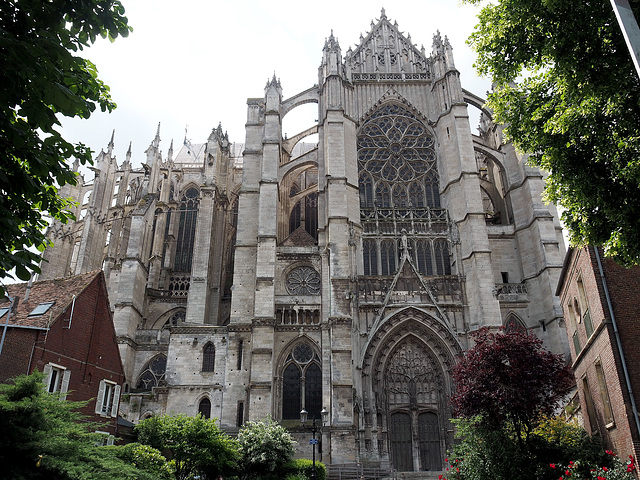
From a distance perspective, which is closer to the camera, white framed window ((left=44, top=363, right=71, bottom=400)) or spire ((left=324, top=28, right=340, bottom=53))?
white framed window ((left=44, top=363, right=71, bottom=400))

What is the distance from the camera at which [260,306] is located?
26.9 metres

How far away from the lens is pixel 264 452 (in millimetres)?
19938

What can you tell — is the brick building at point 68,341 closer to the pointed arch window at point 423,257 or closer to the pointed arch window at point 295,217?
the pointed arch window at point 423,257

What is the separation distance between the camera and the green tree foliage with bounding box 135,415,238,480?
57.6ft

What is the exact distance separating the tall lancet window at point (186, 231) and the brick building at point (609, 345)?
28.4 meters

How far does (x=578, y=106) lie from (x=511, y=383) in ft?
31.8

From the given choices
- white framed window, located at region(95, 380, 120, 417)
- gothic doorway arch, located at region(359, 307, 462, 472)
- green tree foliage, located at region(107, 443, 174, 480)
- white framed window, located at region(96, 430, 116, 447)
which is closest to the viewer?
white framed window, located at region(96, 430, 116, 447)

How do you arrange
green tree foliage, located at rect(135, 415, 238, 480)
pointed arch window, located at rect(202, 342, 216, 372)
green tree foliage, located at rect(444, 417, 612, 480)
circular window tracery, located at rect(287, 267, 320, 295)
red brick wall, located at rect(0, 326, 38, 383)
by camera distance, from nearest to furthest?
1. green tree foliage, located at rect(444, 417, 612, 480)
2. red brick wall, located at rect(0, 326, 38, 383)
3. green tree foliage, located at rect(135, 415, 238, 480)
4. pointed arch window, located at rect(202, 342, 216, 372)
5. circular window tracery, located at rect(287, 267, 320, 295)

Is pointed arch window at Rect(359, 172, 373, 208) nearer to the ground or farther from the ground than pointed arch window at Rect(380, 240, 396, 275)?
farther from the ground

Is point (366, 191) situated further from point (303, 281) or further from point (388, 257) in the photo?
point (303, 281)

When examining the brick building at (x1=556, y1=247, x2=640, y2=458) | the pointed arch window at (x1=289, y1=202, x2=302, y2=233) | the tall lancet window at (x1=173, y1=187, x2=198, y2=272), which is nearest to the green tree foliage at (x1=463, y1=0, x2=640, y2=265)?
the brick building at (x1=556, y1=247, x2=640, y2=458)

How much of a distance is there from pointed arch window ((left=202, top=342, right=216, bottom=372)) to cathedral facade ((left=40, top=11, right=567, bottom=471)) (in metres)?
0.06

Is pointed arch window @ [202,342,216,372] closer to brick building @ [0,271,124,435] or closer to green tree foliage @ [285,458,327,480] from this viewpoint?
brick building @ [0,271,124,435]

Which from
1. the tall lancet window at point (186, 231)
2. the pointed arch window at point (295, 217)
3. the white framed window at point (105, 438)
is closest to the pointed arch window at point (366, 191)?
the pointed arch window at point (295, 217)
